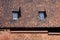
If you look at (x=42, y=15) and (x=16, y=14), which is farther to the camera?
(x=16, y=14)

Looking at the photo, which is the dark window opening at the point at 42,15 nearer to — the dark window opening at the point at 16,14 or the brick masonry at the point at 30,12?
the brick masonry at the point at 30,12

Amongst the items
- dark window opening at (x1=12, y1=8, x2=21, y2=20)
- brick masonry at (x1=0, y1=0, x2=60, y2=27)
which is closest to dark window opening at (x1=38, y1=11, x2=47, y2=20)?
brick masonry at (x1=0, y1=0, x2=60, y2=27)

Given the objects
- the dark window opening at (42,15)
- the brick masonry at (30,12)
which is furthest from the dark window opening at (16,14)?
the dark window opening at (42,15)

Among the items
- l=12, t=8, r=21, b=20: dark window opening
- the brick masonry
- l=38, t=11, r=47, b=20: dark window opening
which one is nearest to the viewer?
the brick masonry

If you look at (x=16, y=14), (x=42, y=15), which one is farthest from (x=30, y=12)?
(x=16, y=14)

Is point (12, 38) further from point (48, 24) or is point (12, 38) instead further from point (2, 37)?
point (48, 24)

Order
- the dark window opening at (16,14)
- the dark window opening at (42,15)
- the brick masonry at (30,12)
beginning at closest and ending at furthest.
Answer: the brick masonry at (30,12) → the dark window opening at (42,15) → the dark window opening at (16,14)

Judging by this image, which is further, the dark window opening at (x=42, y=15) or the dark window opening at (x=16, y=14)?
the dark window opening at (x=16, y=14)

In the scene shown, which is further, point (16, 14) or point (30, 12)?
point (16, 14)

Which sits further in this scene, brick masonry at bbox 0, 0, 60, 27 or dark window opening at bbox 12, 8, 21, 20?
dark window opening at bbox 12, 8, 21, 20

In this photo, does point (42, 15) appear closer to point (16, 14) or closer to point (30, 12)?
point (30, 12)

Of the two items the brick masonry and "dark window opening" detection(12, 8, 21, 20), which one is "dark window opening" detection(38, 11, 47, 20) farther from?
"dark window opening" detection(12, 8, 21, 20)

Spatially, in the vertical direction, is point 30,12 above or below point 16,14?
above

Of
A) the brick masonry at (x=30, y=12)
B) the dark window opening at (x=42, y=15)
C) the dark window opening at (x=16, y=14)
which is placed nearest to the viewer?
the brick masonry at (x=30, y=12)
